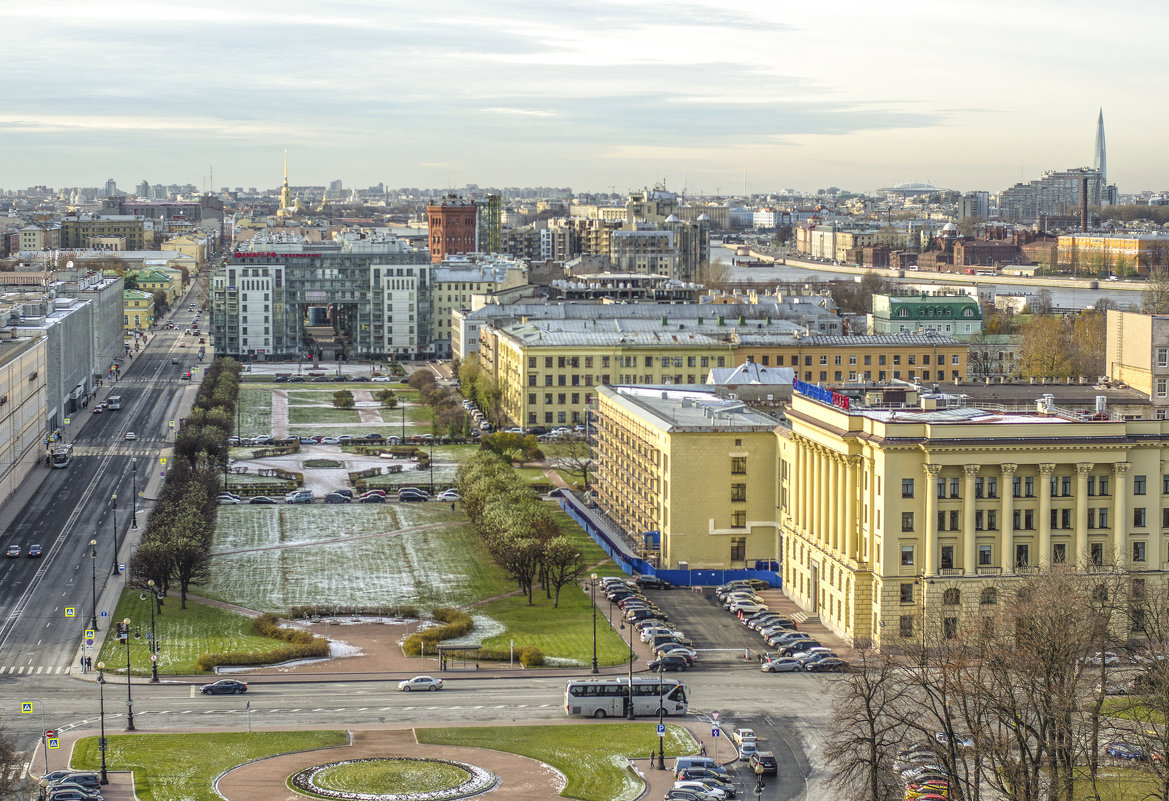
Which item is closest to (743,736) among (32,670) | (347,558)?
(32,670)

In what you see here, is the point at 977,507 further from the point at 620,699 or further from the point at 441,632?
the point at 441,632

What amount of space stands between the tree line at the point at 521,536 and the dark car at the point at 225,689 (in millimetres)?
17107

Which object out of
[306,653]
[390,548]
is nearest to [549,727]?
[306,653]

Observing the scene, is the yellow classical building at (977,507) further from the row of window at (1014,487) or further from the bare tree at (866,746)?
the bare tree at (866,746)

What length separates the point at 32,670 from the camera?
200 feet

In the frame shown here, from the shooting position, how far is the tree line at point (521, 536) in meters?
72.7

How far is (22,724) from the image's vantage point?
Result: 5400 centimetres

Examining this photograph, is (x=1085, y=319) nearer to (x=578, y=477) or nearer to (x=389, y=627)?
(x=578, y=477)

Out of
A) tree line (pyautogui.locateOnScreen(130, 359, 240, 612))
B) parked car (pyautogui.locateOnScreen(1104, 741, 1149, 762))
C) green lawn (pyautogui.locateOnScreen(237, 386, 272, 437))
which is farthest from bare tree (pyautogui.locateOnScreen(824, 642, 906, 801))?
green lawn (pyautogui.locateOnScreen(237, 386, 272, 437))

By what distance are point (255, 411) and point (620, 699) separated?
88.7 m

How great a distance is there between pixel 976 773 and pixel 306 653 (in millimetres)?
28852

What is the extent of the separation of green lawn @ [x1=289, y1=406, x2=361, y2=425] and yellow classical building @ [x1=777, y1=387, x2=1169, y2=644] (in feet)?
246

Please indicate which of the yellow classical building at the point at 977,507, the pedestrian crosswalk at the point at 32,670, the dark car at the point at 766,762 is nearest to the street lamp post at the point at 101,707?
the pedestrian crosswalk at the point at 32,670

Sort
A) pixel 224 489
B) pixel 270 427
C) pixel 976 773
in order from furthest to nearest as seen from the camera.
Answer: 1. pixel 270 427
2. pixel 224 489
3. pixel 976 773
